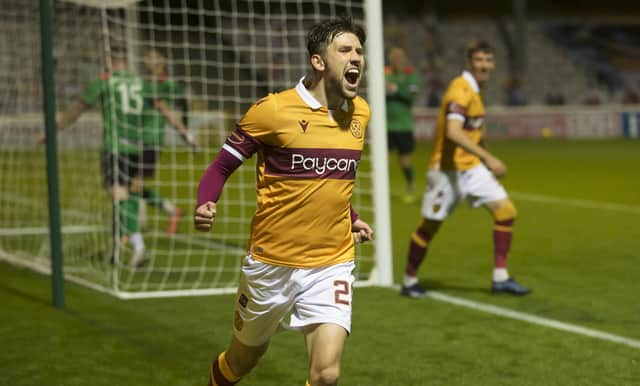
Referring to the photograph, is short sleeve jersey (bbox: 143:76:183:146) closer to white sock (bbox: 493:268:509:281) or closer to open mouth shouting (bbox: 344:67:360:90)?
white sock (bbox: 493:268:509:281)

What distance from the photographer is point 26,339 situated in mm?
6574

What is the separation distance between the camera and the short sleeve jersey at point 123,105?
8.66m

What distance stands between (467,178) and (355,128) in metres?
3.40

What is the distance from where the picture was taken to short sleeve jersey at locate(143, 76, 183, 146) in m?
9.52

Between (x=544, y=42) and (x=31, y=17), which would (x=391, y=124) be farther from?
(x=544, y=42)

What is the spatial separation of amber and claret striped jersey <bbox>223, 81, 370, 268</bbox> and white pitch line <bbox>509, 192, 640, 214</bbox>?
9603mm

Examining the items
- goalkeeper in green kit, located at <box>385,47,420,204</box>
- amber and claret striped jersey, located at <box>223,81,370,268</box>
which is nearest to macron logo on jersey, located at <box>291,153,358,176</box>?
amber and claret striped jersey, located at <box>223,81,370,268</box>

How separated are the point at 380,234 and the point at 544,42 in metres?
35.4

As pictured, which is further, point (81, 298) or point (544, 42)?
point (544, 42)

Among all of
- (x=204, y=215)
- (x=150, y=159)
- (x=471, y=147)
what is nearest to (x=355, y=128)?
(x=204, y=215)

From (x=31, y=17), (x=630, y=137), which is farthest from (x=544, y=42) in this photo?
(x=31, y=17)

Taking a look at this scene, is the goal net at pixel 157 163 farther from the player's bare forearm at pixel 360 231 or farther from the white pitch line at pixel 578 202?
the player's bare forearm at pixel 360 231

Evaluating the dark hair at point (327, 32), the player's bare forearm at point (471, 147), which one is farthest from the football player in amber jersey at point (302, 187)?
the player's bare forearm at point (471, 147)

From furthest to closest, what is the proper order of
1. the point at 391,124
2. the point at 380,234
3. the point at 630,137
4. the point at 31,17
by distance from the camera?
the point at 630,137 → the point at 391,124 → the point at 31,17 → the point at 380,234
